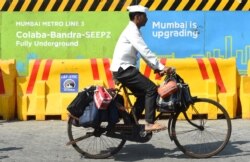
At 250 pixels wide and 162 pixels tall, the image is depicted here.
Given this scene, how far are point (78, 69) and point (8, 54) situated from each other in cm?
329

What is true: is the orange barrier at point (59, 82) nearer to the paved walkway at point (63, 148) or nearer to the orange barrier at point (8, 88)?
the orange barrier at point (8, 88)

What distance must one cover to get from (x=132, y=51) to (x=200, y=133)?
4.49 feet

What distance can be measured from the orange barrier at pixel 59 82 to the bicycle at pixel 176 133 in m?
2.19

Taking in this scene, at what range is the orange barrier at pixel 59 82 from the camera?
33.0 ft

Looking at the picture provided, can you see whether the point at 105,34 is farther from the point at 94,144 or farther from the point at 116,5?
the point at 94,144

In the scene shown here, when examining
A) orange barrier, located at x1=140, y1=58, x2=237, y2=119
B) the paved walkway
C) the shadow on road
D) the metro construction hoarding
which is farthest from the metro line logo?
the shadow on road

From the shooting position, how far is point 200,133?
772 centimetres

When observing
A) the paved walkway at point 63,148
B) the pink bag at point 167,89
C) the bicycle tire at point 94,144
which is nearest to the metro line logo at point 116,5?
the paved walkway at point 63,148

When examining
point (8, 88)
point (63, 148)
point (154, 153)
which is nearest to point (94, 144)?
point (63, 148)

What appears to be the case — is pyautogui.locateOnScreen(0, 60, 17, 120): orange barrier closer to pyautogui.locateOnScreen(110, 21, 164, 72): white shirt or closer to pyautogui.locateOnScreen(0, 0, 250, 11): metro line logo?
pyautogui.locateOnScreen(110, 21, 164, 72): white shirt

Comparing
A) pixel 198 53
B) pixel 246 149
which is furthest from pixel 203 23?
pixel 246 149

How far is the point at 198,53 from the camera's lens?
12.9 m

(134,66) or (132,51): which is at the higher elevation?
(132,51)

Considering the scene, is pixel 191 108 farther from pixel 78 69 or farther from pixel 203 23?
pixel 203 23
